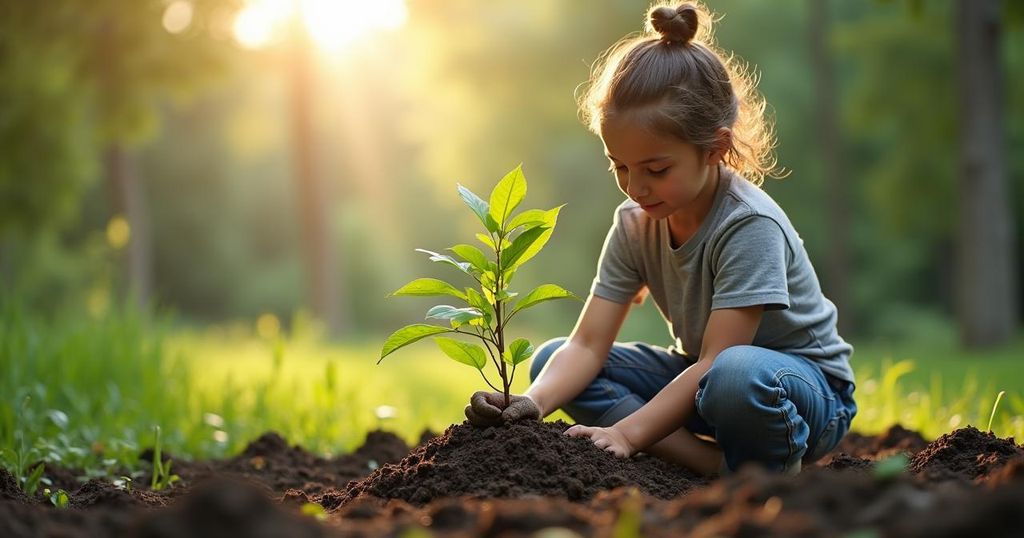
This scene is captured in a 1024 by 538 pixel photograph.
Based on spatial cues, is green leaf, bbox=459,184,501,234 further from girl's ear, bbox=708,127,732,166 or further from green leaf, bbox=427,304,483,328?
girl's ear, bbox=708,127,732,166

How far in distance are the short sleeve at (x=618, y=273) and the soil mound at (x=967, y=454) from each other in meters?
0.95

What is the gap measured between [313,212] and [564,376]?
39.6 feet

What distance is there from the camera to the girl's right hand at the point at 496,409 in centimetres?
238

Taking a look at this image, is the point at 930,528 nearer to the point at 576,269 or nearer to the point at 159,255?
the point at 576,269

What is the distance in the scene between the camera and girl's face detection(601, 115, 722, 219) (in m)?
2.51

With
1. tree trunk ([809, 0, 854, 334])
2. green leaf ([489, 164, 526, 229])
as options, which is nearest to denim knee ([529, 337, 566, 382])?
green leaf ([489, 164, 526, 229])

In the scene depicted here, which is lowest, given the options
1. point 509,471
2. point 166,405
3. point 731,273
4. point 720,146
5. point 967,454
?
point 166,405

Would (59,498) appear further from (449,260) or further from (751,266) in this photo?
(751,266)

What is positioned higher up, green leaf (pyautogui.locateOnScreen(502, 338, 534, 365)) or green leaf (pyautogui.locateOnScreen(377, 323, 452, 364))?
green leaf (pyautogui.locateOnScreen(377, 323, 452, 364))

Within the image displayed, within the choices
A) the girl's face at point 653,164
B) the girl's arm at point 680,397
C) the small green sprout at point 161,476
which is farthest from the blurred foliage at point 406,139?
the small green sprout at point 161,476

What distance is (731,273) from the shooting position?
2.54m

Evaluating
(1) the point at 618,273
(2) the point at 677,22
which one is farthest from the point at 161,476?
(2) the point at 677,22

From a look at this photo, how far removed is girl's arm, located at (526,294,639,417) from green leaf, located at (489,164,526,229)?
2.25 ft

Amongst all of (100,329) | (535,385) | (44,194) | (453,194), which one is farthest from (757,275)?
(453,194)
